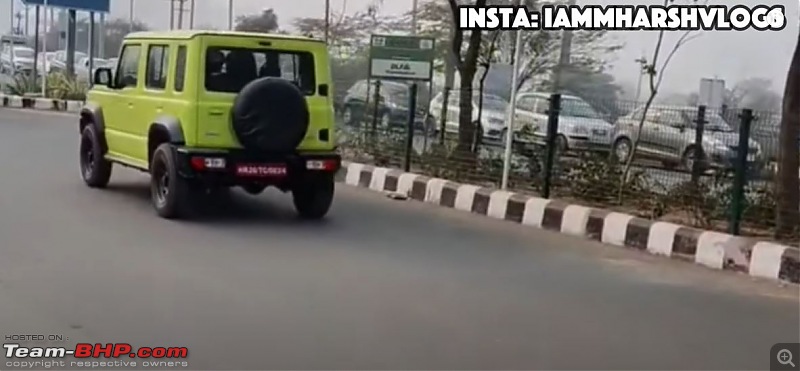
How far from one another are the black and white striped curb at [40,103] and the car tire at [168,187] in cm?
1710

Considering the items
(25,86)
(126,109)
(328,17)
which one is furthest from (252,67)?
(25,86)

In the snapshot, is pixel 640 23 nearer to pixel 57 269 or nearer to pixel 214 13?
pixel 57 269

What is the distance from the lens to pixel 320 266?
8.18 meters

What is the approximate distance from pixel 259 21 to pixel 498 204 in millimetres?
21073

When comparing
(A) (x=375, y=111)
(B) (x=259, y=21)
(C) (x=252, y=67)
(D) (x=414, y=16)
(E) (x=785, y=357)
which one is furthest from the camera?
(B) (x=259, y=21)

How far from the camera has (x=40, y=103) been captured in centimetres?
2747

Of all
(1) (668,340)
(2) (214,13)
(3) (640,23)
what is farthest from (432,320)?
(2) (214,13)

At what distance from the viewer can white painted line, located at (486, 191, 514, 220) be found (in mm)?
11406

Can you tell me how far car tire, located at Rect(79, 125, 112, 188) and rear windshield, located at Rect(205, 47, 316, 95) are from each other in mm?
2360

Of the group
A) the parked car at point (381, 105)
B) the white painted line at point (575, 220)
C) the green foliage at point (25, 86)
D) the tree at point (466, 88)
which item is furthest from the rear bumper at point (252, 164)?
the green foliage at point (25, 86)

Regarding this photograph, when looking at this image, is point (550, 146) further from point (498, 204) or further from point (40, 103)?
point (40, 103)

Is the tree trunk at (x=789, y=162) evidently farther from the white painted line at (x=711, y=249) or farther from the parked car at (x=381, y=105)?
the parked car at (x=381, y=105)

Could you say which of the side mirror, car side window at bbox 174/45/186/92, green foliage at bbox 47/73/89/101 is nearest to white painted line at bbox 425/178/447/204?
car side window at bbox 174/45/186/92

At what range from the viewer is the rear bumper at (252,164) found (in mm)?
9961
